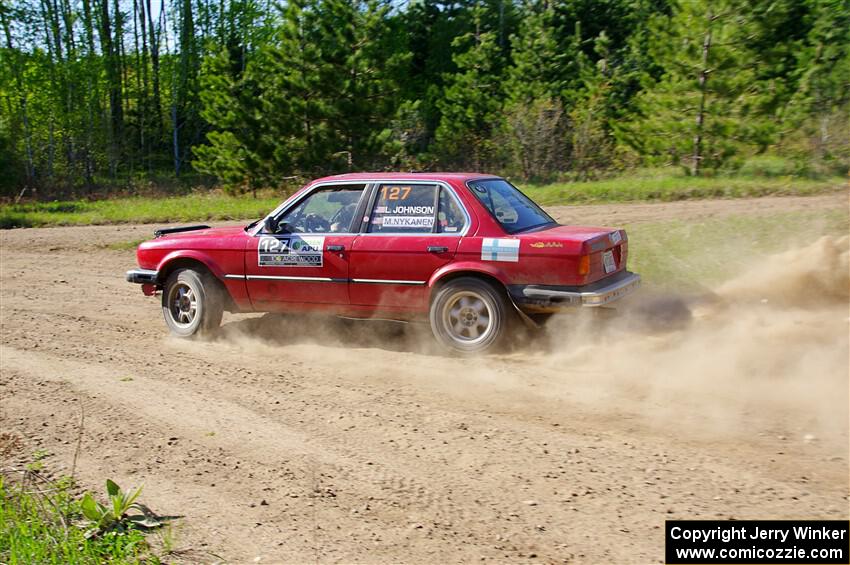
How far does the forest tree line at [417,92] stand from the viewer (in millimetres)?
19766

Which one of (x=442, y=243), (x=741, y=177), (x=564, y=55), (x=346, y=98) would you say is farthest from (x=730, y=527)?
(x=564, y=55)

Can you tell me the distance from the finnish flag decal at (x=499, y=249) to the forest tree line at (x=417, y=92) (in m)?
13.7

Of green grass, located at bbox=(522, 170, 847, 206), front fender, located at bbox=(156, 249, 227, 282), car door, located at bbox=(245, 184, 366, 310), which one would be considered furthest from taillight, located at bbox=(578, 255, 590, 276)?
green grass, located at bbox=(522, 170, 847, 206)

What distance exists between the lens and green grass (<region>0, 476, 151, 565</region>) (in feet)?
12.0

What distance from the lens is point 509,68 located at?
1141 inches

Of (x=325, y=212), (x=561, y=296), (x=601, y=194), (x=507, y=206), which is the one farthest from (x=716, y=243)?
(x=601, y=194)

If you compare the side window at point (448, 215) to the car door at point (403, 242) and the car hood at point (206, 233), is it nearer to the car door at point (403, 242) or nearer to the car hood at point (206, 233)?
the car door at point (403, 242)

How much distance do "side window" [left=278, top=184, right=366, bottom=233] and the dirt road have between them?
45.3 inches

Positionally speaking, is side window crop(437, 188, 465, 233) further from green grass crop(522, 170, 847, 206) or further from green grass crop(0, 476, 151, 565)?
green grass crop(522, 170, 847, 206)

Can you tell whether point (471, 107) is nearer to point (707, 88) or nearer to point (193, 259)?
point (707, 88)

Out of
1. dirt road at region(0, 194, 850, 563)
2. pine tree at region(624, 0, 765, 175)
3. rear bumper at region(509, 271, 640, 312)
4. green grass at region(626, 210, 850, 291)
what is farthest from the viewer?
pine tree at region(624, 0, 765, 175)

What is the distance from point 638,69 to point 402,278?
79.7 ft

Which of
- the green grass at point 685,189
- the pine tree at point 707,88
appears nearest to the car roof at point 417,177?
the green grass at point 685,189

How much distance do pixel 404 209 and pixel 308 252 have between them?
1060mm
